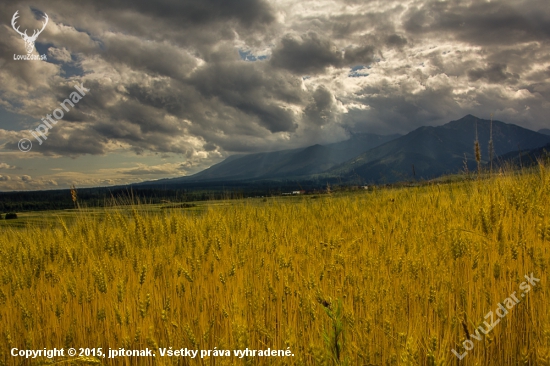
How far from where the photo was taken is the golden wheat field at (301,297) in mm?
2016

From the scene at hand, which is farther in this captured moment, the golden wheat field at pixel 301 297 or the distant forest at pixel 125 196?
the distant forest at pixel 125 196

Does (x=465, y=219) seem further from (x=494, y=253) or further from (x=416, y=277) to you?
(x=416, y=277)

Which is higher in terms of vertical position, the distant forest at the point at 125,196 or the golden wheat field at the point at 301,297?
the distant forest at the point at 125,196

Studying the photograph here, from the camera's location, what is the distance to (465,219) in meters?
5.01

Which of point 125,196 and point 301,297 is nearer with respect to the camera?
point 301,297

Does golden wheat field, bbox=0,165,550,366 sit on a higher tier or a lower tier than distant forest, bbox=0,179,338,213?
lower

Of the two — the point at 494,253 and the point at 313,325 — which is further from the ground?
the point at 494,253

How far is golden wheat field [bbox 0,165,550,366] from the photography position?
6.61 ft

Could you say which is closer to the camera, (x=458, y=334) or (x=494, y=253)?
(x=458, y=334)

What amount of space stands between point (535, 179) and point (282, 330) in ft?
26.6

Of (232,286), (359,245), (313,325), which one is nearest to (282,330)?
(313,325)

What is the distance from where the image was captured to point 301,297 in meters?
2.52

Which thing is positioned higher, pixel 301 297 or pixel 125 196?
pixel 125 196

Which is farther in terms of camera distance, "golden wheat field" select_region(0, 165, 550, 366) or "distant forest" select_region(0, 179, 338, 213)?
"distant forest" select_region(0, 179, 338, 213)
